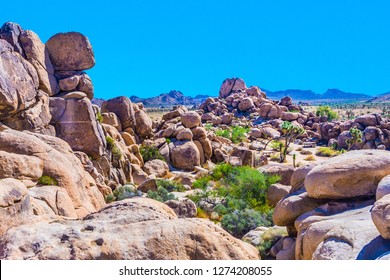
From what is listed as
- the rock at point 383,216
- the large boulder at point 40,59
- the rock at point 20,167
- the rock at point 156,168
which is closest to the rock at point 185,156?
the rock at point 156,168

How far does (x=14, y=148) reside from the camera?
37.7 ft

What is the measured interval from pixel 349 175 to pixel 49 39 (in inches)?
697

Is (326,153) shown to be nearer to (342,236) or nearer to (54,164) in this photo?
(54,164)

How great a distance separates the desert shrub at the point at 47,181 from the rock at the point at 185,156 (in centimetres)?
1795

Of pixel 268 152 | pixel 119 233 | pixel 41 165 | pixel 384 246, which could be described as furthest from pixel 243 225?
pixel 268 152

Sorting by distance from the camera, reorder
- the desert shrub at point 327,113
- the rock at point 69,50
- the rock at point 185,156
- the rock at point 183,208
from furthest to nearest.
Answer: the desert shrub at point 327,113 < the rock at point 185,156 < the rock at point 69,50 < the rock at point 183,208

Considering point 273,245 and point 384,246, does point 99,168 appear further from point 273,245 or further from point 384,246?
point 384,246

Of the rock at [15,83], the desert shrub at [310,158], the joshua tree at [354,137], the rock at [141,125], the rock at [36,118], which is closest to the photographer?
the rock at [15,83]

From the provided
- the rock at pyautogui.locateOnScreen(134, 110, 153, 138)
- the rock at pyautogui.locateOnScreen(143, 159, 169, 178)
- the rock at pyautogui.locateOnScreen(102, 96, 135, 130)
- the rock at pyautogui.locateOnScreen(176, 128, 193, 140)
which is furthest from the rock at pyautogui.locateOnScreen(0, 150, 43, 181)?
the rock at pyautogui.locateOnScreen(134, 110, 153, 138)

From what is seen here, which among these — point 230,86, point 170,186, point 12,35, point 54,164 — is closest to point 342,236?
point 54,164

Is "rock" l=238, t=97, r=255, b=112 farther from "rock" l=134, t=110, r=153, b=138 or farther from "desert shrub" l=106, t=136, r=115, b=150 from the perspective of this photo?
"desert shrub" l=106, t=136, r=115, b=150

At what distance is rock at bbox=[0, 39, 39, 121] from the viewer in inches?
637

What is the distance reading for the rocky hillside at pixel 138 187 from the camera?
551cm

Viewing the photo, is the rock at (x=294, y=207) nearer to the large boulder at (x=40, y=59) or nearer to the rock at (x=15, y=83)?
the rock at (x=15, y=83)
